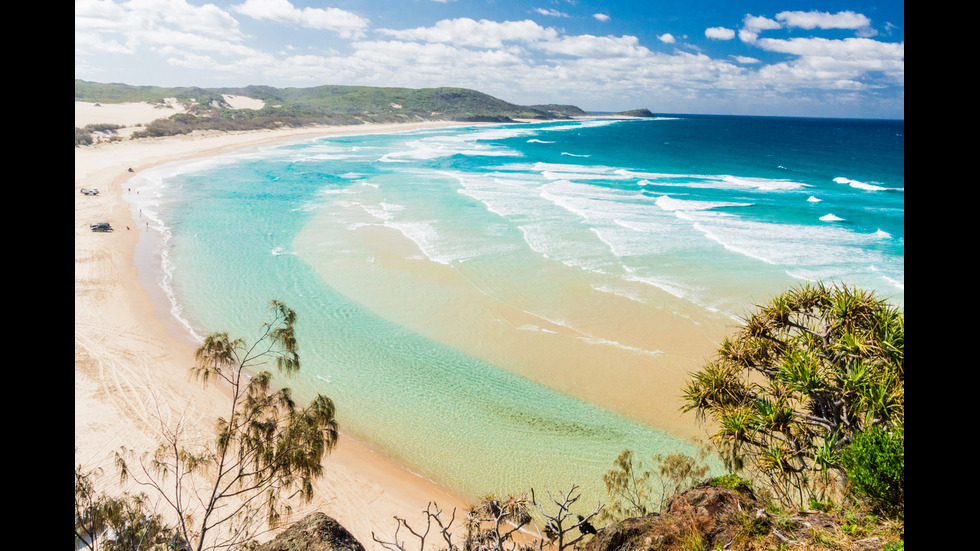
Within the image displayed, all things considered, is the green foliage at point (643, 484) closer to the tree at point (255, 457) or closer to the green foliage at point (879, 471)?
the green foliage at point (879, 471)

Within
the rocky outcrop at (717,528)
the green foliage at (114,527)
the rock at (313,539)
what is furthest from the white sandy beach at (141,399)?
the rocky outcrop at (717,528)

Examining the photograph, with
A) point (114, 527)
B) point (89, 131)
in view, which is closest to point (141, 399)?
point (114, 527)

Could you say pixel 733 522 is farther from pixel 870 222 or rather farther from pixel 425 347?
pixel 870 222

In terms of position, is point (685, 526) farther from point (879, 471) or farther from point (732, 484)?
point (879, 471)

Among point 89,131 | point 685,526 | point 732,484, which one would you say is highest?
point 89,131

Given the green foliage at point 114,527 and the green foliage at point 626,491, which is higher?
the green foliage at point 114,527
